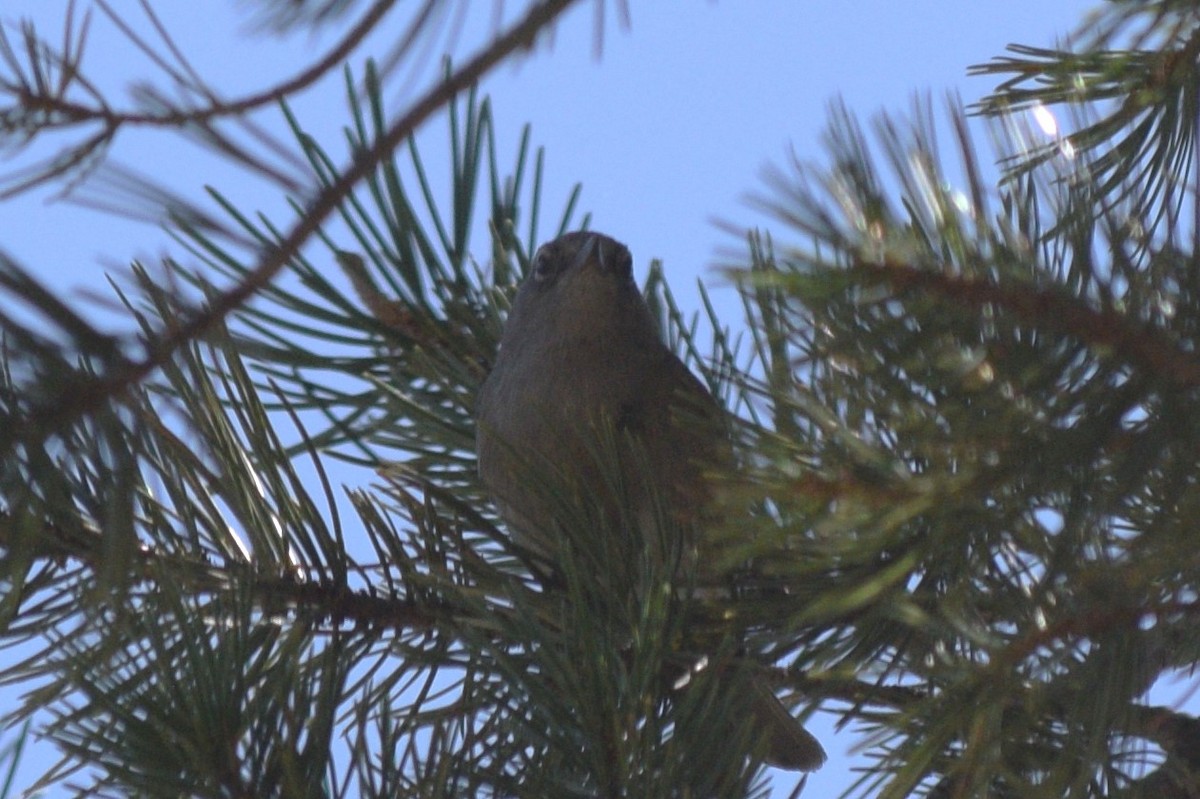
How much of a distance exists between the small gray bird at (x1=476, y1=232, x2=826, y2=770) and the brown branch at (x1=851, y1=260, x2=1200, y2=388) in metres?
0.93

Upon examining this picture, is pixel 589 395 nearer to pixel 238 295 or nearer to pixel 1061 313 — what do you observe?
pixel 238 295

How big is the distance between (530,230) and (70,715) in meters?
1.84

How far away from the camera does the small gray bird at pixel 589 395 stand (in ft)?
8.16

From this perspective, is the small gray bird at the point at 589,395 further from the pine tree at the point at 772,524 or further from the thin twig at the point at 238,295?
the thin twig at the point at 238,295

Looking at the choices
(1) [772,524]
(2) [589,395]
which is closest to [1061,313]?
(1) [772,524]

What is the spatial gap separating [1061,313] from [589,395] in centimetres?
225

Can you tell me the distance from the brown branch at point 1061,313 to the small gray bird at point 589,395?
932 mm

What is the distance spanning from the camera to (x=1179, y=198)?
205 cm

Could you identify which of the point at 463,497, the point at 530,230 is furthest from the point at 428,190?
the point at 463,497

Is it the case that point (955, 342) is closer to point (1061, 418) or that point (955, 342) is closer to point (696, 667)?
point (1061, 418)

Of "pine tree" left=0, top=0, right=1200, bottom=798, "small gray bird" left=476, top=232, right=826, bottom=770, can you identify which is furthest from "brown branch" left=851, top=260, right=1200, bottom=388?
"small gray bird" left=476, top=232, right=826, bottom=770

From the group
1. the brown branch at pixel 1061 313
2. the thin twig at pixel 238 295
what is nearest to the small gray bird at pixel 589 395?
the thin twig at pixel 238 295

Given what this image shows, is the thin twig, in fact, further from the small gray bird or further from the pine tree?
the small gray bird

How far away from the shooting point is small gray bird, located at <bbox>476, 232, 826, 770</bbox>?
2488 mm
